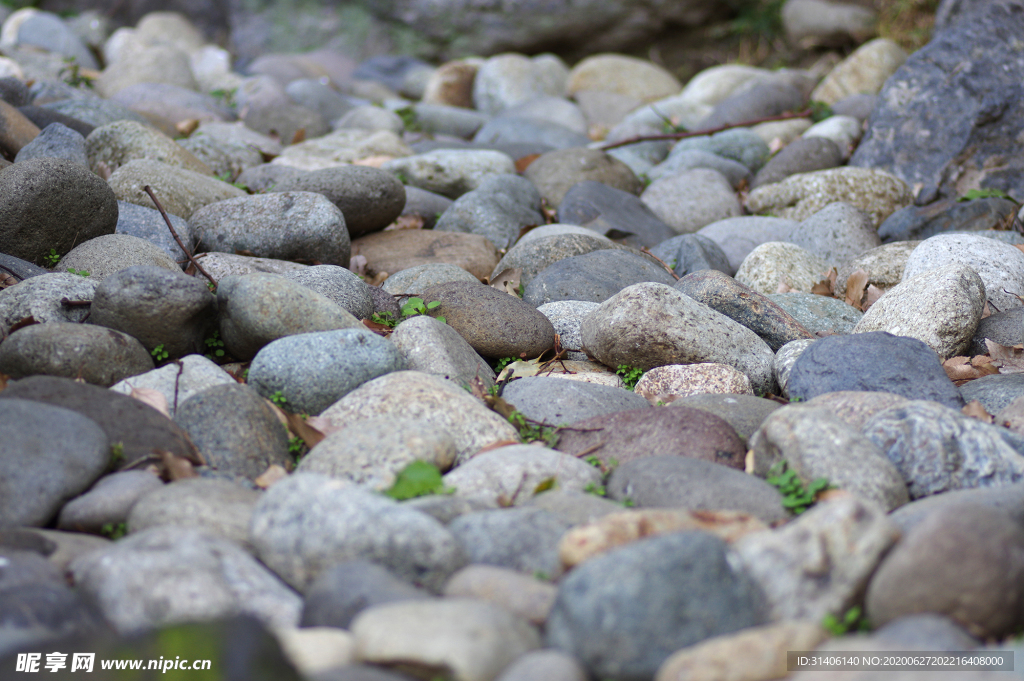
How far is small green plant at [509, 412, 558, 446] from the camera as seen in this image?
10.3ft

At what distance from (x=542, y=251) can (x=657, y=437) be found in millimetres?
2351

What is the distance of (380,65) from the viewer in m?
12.4

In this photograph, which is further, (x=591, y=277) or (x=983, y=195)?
(x=983, y=195)

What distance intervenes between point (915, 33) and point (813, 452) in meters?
10.1

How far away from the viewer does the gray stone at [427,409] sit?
2.96 meters

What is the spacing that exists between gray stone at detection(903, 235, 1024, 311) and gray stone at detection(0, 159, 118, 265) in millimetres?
4724

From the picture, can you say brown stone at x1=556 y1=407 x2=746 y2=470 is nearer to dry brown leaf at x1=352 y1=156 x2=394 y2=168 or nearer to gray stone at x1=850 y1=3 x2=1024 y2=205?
dry brown leaf at x1=352 y1=156 x2=394 y2=168

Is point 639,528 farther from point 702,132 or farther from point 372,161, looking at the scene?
point 702,132

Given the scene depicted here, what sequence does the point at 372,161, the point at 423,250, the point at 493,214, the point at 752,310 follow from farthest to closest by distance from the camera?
the point at 372,161
the point at 493,214
the point at 423,250
the point at 752,310

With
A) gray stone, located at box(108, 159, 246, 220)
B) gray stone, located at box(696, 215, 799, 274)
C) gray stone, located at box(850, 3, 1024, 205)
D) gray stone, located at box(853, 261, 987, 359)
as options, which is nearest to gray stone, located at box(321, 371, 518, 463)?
gray stone, located at box(853, 261, 987, 359)

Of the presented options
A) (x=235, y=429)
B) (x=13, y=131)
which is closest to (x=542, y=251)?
(x=235, y=429)

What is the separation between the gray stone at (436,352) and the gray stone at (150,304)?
937mm

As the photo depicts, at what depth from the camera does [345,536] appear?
203 centimetres

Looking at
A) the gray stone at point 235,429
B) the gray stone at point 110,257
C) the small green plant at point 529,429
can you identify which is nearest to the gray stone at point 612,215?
the small green plant at point 529,429
